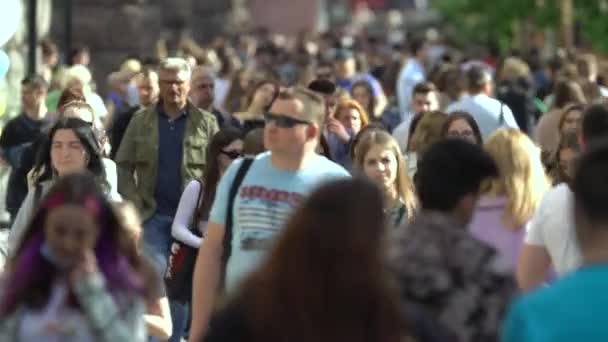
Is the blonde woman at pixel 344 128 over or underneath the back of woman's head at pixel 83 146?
underneath

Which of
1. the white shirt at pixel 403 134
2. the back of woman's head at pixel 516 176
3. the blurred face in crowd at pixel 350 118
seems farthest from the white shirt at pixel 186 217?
the blurred face in crowd at pixel 350 118

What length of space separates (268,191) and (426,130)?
166 inches

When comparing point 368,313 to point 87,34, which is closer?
point 368,313

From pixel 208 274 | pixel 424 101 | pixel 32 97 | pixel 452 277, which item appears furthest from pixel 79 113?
pixel 452 277

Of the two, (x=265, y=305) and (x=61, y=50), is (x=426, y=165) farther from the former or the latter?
(x=61, y=50)

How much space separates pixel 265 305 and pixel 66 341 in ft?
3.13

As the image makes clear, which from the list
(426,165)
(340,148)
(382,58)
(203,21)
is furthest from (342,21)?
(426,165)

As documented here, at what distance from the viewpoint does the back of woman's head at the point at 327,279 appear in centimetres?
564

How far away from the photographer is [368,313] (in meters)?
5.71

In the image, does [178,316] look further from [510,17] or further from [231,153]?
[510,17]

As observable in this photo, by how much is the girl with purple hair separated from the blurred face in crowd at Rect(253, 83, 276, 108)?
891cm

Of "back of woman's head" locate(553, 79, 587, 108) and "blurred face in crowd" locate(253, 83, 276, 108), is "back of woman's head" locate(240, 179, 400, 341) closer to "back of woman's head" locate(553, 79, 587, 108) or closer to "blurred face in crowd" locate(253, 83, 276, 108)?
"blurred face in crowd" locate(253, 83, 276, 108)

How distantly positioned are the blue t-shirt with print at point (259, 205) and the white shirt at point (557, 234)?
746 mm

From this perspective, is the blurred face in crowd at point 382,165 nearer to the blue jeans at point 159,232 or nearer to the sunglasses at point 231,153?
the sunglasses at point 231,153
